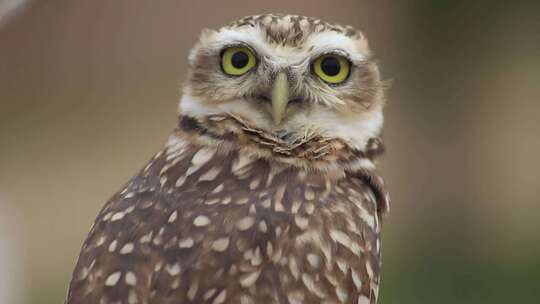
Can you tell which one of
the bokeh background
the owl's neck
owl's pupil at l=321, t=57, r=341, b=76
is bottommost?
the bokeh background

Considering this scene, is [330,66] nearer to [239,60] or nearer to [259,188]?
[239,60]

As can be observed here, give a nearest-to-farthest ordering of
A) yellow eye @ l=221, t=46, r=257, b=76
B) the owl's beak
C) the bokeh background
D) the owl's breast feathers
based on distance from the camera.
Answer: the owl's breast feathers, the owl's beak, yellow eye @ l=221, t=46, r=257, b=76, the bokeh background

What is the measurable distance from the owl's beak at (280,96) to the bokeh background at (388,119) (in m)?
5.88

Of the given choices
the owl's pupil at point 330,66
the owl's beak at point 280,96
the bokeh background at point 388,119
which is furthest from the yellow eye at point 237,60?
the bokeh background at point 388,119

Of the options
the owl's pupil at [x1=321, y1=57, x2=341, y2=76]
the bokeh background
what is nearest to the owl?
the owl's pupil at [x1=321, y1=57, x2=341, y2=76]

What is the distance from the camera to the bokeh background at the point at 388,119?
909 centimetres

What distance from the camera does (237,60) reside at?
305 cm

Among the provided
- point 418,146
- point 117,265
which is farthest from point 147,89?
point 117,265

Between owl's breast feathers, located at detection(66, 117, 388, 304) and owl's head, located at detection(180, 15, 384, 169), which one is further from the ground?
owl's head, located at detection(180, 15, 384, 169)

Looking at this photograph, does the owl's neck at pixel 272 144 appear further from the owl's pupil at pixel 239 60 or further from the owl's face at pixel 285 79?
the owl's pupil at pixel 239 60

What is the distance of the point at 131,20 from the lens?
9555 millimetres

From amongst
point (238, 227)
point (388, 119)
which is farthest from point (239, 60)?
point (388, 119)

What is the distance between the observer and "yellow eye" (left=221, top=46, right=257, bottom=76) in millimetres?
3002

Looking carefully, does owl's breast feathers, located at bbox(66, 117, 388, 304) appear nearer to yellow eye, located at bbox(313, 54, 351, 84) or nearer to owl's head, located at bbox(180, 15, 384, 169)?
owl's head, located at bbox(180, 15, 384, 169)
